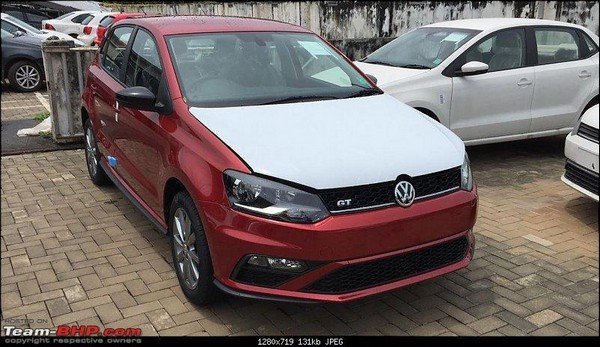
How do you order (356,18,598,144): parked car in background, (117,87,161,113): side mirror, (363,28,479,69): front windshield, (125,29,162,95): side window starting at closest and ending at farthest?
(117,87,161,113): side mirror, (125,29,162,95): side window, (356,18,598,144): parked car in background, (363,28,479,69): front windshield

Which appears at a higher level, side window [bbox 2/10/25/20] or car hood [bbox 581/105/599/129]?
side window [bbox 2/10/25/20]

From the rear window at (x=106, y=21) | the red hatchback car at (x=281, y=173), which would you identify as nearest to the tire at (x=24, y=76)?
Answer: the rear window at (x=106, y=21)

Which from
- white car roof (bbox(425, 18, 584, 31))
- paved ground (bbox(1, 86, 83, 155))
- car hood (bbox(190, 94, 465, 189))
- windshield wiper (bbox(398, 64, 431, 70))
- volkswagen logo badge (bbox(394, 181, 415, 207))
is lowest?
paved ground (bbox(1, 86, 83, 155))

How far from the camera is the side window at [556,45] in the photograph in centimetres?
654

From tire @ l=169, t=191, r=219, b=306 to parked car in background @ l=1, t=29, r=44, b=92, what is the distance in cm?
983

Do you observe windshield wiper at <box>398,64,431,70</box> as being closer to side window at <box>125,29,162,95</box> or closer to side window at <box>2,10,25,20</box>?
side window at <box>125,29,162,95</box>

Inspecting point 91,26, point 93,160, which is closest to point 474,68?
point 93,160

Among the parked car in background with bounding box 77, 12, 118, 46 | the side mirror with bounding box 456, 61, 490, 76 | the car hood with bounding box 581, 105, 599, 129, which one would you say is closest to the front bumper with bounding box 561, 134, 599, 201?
the car hood with bounding box 581, 105, 599, 129

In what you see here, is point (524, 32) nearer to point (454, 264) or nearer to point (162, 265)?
point (454, 264)

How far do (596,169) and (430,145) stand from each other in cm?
200

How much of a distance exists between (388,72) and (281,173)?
3703mm

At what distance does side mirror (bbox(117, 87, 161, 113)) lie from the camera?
3.62 metres

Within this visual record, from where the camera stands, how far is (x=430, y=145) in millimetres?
3338

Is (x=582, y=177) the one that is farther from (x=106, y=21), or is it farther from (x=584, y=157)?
(x=106, y=21)
